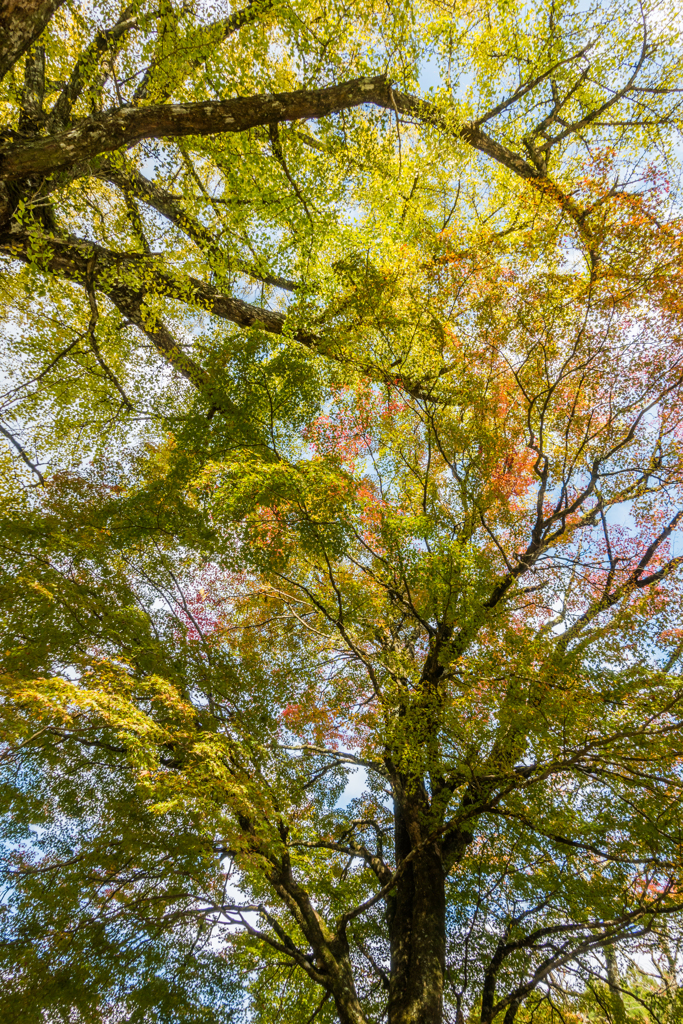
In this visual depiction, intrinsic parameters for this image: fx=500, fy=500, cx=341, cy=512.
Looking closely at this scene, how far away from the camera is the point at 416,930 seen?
4.80m

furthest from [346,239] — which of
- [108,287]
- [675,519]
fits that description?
[675,519]

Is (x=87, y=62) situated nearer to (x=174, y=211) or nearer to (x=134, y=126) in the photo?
(x=174, y=211)

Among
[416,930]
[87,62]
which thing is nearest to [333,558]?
[416,930]

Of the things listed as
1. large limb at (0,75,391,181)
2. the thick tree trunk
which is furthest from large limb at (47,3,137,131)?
the thick tree trunk

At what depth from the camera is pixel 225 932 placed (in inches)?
249

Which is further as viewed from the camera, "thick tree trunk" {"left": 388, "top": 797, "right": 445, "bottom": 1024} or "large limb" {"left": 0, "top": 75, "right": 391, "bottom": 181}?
"thick tree trunk" {"left": 388, "top": 797, "right": 445, "bottom": 1024}

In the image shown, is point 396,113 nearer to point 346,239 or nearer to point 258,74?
point 346,239

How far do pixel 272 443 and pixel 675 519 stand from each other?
13.3 ft

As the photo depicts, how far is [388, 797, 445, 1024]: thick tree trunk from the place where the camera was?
4.32 metres

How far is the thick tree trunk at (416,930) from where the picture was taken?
432 cm

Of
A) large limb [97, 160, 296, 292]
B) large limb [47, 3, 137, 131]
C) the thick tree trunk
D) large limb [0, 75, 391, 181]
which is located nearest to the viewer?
large limb [0, 75, 391, 181]

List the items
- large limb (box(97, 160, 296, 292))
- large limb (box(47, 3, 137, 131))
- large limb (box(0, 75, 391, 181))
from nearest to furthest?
large limb (box(0, 75, 391, 181))
large limb (box(47, 3, 137, 131))
large limb (box(97, 160, 296, 292))

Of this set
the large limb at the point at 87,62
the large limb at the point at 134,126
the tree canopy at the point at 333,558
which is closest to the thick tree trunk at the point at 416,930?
the tree canopy at the point at 333,558

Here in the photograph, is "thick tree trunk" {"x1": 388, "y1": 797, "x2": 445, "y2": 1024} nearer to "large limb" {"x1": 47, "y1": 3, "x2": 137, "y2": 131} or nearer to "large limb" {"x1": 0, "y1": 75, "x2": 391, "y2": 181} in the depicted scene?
"large limb" {"x1": 0, "y1": 75, "x2": 391, "y2": 181}
